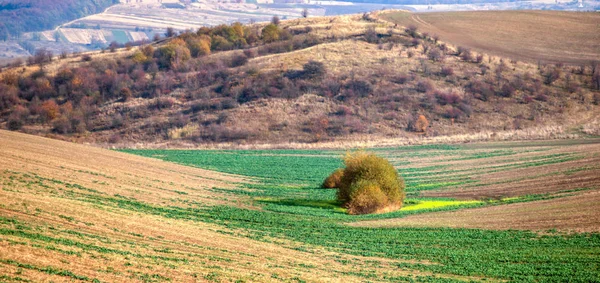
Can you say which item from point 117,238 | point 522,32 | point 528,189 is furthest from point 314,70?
point 117,238

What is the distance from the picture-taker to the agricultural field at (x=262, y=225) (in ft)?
74.8

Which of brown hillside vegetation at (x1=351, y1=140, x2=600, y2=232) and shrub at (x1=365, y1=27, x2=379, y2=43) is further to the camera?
shrub at (x1=365, y1=27, x2=379, y2=43)

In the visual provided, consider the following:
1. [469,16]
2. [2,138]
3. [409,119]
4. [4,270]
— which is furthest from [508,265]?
[469,16]

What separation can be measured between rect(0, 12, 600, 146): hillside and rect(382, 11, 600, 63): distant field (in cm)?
285

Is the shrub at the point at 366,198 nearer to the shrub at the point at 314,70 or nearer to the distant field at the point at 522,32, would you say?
the shrub at the point at 314,70

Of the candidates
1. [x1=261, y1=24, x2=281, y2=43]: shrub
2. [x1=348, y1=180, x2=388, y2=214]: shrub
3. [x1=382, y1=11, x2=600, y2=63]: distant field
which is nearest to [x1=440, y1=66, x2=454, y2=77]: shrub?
[x1=382, y1=11, x2=600, y2=63]: distant field

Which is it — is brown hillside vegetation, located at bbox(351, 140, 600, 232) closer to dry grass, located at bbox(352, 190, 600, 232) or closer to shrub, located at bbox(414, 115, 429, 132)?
dry grass, located at bbox(352, 190, 600, 232)

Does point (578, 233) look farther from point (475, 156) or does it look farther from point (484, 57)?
point (484, 57)

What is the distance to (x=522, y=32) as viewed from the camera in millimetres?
117875

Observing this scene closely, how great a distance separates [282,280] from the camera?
74.8ft

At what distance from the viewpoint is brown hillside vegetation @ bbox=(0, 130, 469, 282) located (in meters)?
20.8

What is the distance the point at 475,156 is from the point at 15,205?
4900 centimetres

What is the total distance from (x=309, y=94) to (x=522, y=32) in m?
45.6

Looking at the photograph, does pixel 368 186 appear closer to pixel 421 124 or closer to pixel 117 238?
pixel 117 238
